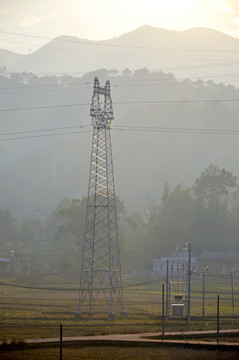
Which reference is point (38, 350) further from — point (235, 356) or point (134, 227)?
point (134, 227)

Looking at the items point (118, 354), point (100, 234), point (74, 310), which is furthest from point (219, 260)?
point (118, 354)

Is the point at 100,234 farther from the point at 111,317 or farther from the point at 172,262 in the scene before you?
the point at 111,317

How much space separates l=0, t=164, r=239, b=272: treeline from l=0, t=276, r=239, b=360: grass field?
20.3m

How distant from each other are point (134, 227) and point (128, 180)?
255 feet

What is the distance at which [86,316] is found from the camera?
2239 inches

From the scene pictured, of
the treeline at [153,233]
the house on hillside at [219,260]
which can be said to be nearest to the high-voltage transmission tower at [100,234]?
the treeline at [153,233]

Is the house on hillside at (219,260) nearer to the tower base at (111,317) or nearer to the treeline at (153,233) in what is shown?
the treeline at (153,233)

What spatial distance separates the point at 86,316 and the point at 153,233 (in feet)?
210

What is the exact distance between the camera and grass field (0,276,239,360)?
43.9m

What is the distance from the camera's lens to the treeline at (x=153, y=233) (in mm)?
110562

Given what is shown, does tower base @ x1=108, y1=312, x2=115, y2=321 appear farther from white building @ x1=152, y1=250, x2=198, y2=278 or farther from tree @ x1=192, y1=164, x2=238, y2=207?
tree @ x1=192, y1=164, x2=238, y2=207

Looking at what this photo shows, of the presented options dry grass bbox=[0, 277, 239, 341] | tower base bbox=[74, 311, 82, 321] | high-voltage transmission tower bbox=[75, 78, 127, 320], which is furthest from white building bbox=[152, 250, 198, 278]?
tower base bbox=[74, 311, 82, 321]

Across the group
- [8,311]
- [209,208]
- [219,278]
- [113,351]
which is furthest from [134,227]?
[113,351]

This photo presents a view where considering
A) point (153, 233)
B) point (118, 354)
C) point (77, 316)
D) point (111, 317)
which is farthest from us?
point (153, 233)
